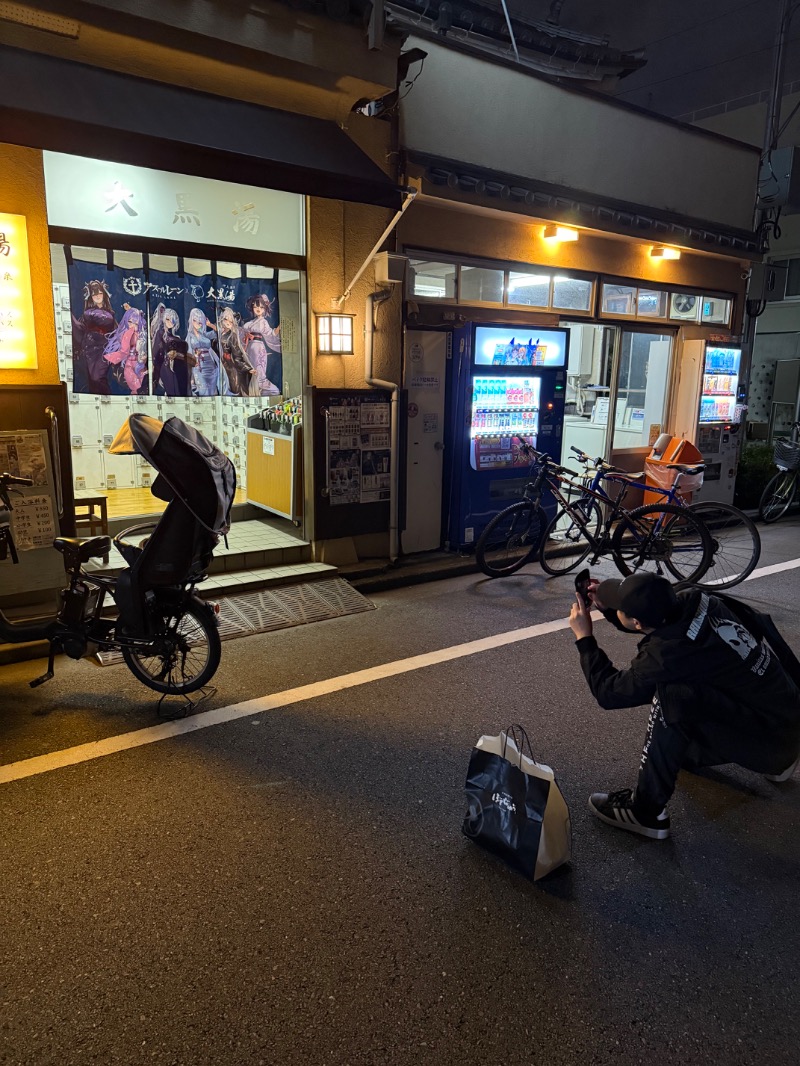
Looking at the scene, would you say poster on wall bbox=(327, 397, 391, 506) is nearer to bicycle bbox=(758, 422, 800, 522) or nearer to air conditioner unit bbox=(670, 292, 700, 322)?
air conditioner unit bbox=(670, 292, 700, 322)

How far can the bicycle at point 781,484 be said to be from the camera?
1088 cm

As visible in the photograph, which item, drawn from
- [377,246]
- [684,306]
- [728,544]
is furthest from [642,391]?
[377,246]

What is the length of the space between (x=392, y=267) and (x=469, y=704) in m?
4.54

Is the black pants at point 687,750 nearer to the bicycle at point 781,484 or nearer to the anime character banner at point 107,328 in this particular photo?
the anime character banner at point 107,328

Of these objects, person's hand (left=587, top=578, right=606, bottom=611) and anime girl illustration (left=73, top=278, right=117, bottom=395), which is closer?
person's hand (left=587, top=578, right=606, bottom=611)

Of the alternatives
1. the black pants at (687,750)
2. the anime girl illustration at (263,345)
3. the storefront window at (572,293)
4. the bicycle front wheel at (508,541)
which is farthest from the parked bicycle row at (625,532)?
the black pants at (687,750)

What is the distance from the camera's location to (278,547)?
7.42 meters

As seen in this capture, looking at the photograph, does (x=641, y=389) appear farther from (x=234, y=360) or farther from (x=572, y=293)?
(x=234, y=360)

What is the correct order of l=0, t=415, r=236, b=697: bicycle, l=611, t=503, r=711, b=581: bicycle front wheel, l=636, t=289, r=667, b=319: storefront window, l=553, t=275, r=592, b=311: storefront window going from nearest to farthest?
l=0, t=415, r=236, b=697: bicycle < l=611, t=503, r=711, b=581: bicycle front wheel < l=553, t=275, r=592, b=311: storefront window < l=636, t=289, r=667, b=319: storefront window

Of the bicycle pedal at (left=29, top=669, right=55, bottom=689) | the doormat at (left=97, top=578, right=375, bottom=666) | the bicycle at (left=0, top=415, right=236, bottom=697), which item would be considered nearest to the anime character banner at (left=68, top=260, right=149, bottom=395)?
the bicycle at (left=0, top=415, right=236, bottom=697)

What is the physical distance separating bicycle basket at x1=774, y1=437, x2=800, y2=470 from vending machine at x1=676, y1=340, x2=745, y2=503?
0.73 metres

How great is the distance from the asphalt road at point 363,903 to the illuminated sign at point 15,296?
272 centimetres

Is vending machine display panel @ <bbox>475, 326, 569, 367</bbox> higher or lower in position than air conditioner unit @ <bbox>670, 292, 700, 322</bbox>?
lower

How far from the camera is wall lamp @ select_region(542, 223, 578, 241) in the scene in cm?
863
